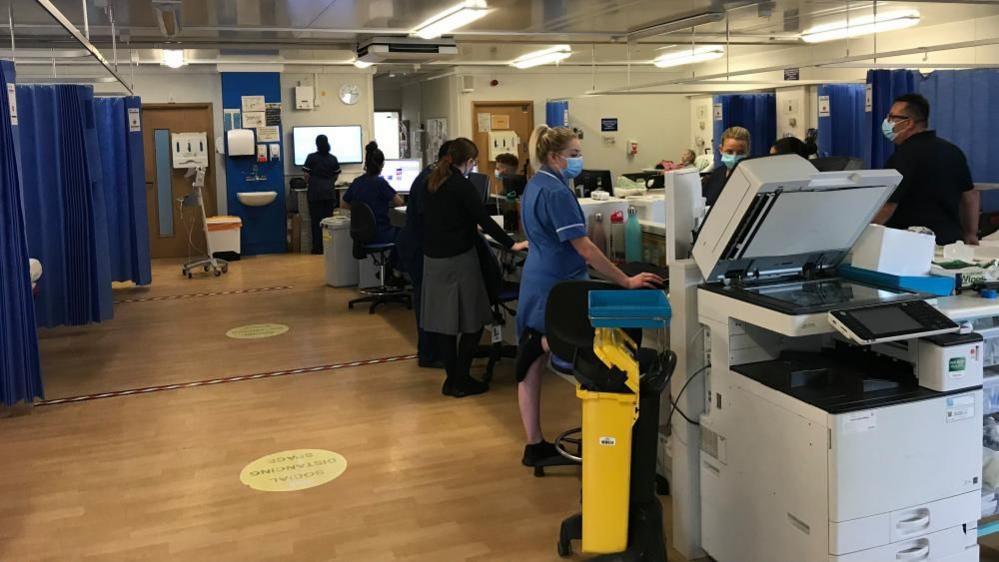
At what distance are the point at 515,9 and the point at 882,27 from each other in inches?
152

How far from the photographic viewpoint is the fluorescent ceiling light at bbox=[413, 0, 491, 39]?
653cm

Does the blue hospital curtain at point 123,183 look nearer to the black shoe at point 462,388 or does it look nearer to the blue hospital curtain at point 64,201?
the blue hospital curtain at point 64,201

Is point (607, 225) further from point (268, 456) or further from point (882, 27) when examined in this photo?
point (882, 27)

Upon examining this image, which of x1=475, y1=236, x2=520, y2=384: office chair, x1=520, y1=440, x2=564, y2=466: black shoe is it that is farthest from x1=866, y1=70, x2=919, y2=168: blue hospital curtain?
x1=520, y1=440, x2=564, y2=466: black shoe

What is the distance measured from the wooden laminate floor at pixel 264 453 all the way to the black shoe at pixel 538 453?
86 millimetres

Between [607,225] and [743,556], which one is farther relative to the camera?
[607,225]

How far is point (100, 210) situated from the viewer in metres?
7.01

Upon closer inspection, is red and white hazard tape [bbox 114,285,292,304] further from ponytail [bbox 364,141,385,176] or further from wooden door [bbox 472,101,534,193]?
wooden door [bbox 472,101,534,193]

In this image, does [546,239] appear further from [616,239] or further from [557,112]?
[557,112]

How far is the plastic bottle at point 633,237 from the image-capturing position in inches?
172

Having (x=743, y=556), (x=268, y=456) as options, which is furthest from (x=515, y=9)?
(x=743, y=556)

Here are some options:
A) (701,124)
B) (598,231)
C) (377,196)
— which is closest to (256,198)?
(377,196)

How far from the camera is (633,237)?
438 cm

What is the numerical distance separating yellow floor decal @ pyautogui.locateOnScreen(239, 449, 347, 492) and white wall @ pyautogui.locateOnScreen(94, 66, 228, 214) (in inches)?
320
